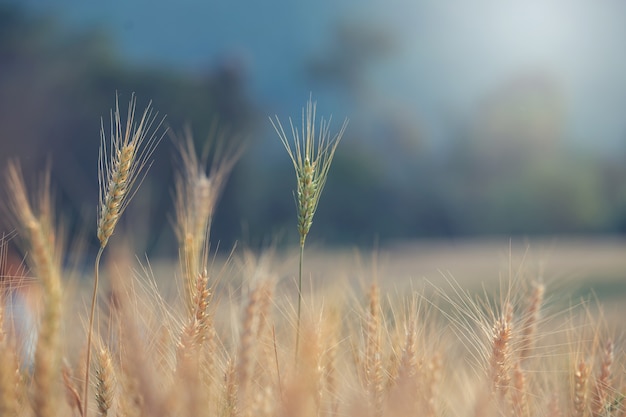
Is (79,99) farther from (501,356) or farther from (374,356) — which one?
(501,356)

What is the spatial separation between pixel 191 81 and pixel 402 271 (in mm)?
9916

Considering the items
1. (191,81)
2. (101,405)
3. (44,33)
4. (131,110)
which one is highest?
(44,33)

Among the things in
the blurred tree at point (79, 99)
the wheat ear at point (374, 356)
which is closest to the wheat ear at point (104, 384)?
the wheat ear at point (374, 356)

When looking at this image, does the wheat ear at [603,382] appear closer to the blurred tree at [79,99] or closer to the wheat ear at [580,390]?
the wheat ear at [580,390]

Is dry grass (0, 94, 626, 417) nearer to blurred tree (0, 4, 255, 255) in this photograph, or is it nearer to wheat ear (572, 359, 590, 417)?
wheat ear (572, 359, 590, 417)

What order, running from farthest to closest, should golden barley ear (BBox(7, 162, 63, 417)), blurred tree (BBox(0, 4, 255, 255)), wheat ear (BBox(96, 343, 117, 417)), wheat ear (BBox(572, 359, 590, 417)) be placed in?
blurred tree (BBox(0, 4, 255, 255)), wheat ear (BBox(572, 359, 590, 417)), wheat ear (BBox(96, 343, 117, 417)), golden barley ear (BBox(7, 162, 63, 417))

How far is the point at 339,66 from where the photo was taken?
24844mm

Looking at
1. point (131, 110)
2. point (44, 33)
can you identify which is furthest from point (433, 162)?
point (131, 110)

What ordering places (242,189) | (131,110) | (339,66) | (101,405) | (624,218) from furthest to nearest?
(339,66) < (624,218) < (242,189) < (131,110) < (101,405)

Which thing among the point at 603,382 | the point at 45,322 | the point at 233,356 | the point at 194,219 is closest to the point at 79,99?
the point at 194,219

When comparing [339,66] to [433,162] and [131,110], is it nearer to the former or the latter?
[433,162]

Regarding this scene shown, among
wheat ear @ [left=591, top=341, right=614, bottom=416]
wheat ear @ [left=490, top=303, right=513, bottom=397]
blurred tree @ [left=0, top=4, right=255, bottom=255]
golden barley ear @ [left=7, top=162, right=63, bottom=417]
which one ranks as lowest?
wheat ear @ [left=591, top=341, right=614, bottom=416]

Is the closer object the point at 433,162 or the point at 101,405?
the point at 101,405

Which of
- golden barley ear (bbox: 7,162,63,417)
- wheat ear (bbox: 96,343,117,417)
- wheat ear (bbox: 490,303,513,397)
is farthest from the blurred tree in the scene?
golden barley ear (bbox: 7,162,63,417)
